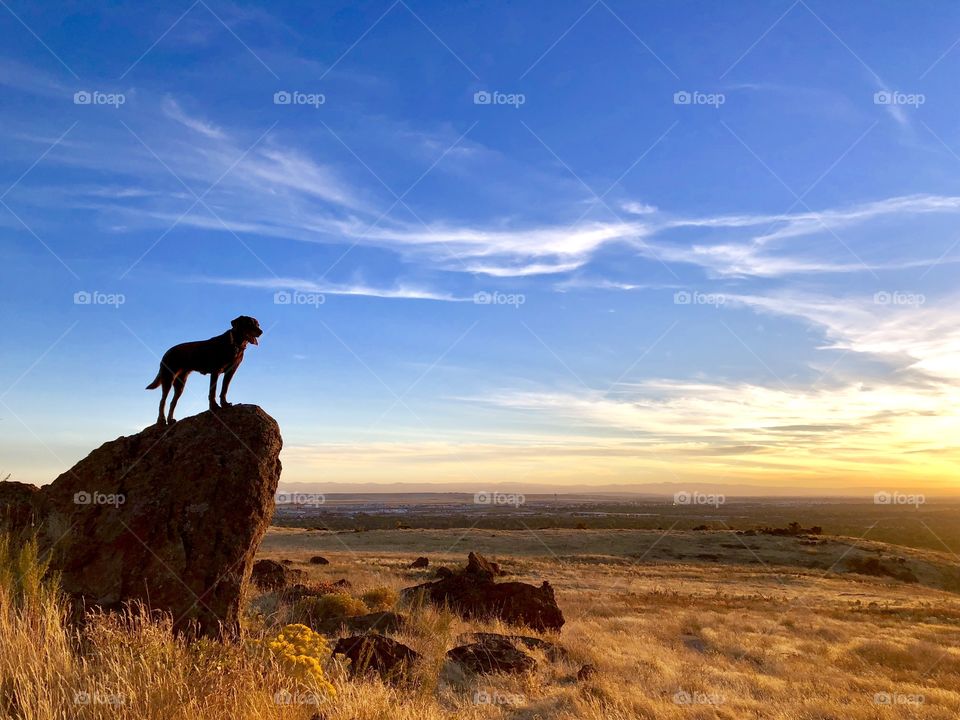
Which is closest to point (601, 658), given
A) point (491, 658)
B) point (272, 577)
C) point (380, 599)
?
point (491, 658)

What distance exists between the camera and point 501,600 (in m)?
16.7

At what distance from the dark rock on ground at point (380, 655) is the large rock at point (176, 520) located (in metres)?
1.69

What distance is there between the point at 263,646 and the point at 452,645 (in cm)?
610

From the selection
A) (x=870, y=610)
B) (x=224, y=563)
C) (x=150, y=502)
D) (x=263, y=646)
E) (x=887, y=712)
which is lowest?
(x=870, y=610)

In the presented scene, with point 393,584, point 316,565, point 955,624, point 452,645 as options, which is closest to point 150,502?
point 452,645

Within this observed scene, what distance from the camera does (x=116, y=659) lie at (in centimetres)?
564

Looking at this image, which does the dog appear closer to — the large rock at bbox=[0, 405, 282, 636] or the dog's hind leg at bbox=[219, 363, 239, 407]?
the dog's hind leg at bbox=[219, 363, 239, 407]

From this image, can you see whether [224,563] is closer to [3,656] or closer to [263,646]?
[263,646]

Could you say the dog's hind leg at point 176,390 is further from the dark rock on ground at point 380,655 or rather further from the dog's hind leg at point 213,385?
the dark rock on ground at point 380,655

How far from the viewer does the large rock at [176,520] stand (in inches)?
326

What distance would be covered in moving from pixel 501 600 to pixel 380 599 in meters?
3.29

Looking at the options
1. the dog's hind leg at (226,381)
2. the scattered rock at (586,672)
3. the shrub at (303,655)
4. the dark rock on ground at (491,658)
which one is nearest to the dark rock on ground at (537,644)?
the dark rock on ground at (491,658)

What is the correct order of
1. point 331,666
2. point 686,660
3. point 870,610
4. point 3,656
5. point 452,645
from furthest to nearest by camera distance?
point 870,610 < point 686,660 < point 452,645 < point 331,666 < point 3,656

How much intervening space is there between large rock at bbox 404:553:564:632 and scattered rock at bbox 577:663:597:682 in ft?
→ 12.9
